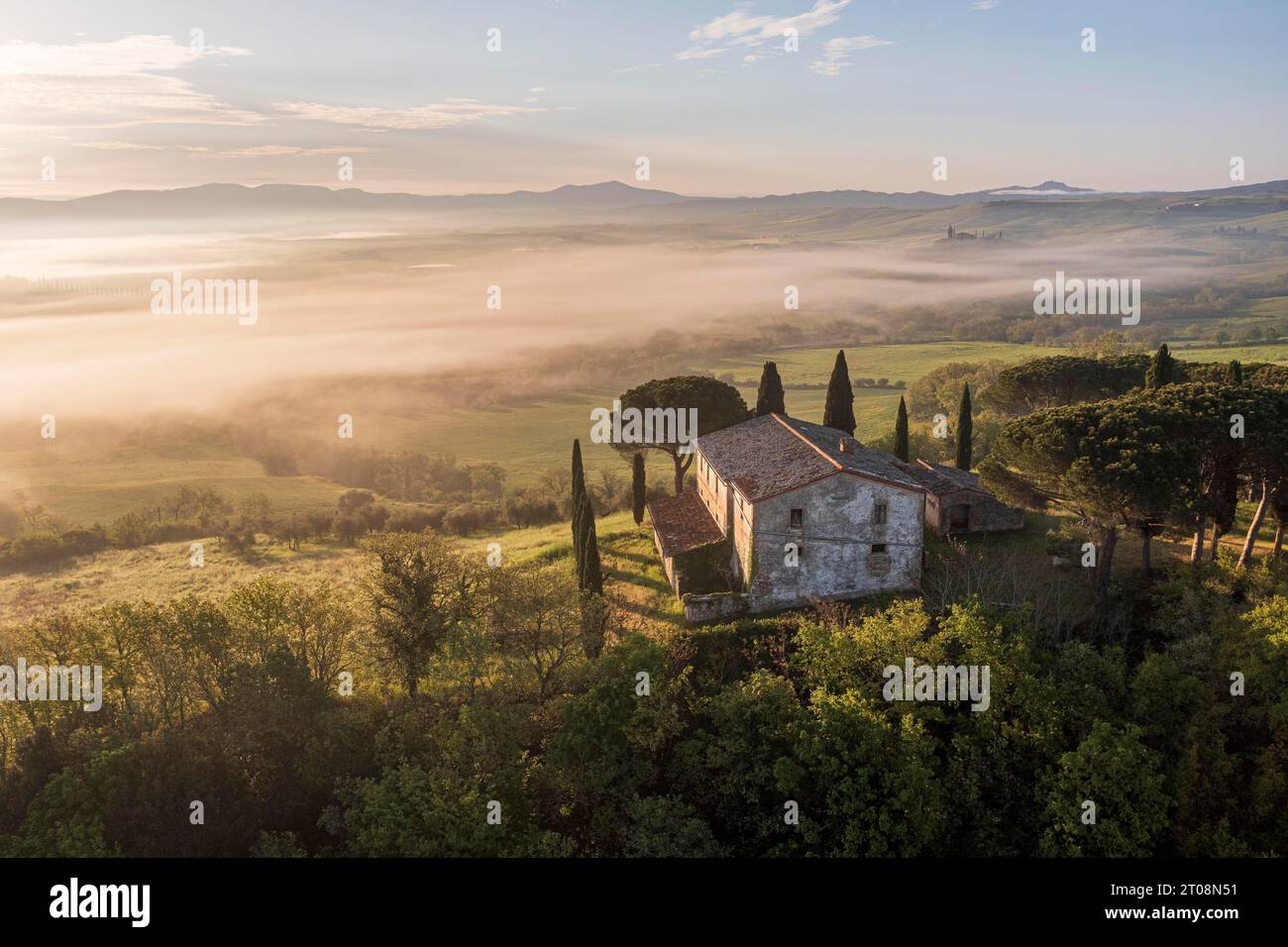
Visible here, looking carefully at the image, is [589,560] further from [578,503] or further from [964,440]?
[964,440]

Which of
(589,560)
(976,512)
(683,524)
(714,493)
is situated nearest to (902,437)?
(976,512)

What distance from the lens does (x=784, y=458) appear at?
41.6m

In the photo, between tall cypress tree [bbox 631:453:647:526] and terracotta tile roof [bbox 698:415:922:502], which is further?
tall cypress tree [bbox 631:453:647:526]

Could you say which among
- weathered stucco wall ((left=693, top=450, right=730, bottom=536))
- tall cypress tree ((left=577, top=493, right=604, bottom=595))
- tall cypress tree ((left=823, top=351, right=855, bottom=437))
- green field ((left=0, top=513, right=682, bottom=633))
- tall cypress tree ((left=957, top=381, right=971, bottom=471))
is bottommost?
green field ((left=0, top=513, right=682, bottom=633))

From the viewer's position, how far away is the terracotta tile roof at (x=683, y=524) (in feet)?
145

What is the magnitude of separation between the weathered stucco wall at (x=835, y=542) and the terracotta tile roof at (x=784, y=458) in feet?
2.41

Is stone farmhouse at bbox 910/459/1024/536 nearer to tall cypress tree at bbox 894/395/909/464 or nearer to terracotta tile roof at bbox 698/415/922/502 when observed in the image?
terracotta tile roof at bbox 698/415/922/502

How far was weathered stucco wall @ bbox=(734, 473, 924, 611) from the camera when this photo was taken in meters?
37.7

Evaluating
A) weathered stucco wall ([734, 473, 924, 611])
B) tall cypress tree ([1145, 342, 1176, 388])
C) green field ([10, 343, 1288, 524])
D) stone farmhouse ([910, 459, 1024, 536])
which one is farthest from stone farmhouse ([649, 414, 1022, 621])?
green field ([10, 343, 1288, 524])

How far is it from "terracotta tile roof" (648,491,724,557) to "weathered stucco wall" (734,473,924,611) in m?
5.46

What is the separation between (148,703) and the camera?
1336 inches

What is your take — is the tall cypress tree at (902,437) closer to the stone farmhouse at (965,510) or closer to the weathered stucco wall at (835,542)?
the stone farmhouse at (965,510)

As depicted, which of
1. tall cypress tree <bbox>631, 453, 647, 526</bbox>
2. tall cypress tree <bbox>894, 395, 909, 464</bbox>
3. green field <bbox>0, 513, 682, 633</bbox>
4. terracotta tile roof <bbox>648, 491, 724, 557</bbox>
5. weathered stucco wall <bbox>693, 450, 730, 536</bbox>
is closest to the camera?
weathered stucco wall <bbox>693, 450, 730, 536</bbox>
